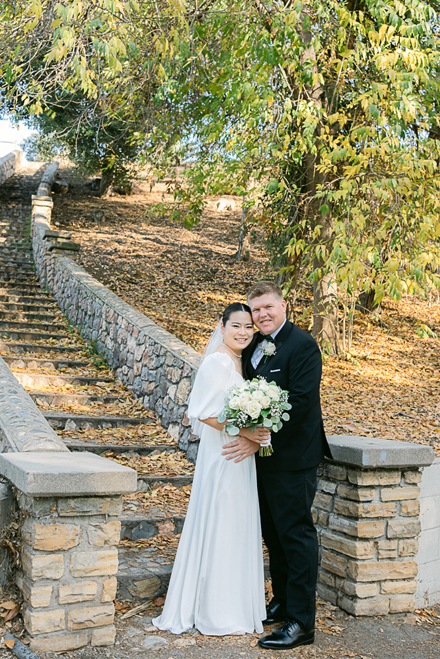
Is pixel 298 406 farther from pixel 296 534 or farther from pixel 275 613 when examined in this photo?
pixel 275 613

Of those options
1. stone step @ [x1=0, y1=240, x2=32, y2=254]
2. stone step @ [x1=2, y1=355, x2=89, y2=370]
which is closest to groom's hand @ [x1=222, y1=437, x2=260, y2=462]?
stone step @ [x1=2, y1=355, x2=89, y2=370]

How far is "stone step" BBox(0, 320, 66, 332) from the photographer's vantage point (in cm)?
993

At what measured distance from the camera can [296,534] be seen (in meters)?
3.67

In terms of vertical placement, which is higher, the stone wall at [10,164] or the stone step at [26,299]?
the stone wall at [10,164]

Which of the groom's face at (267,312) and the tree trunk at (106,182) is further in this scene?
the tree trunk at (106,182)

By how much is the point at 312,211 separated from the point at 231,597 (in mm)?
8003

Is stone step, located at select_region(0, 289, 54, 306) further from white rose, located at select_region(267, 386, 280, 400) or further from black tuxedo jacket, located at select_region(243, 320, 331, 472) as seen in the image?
white rose, located at select_region(267, 386, 280, 400)

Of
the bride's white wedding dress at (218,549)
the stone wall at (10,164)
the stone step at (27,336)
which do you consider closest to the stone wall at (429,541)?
the bride's white wedding dress at (218,549)

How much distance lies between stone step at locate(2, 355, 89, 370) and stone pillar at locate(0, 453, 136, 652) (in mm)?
5103

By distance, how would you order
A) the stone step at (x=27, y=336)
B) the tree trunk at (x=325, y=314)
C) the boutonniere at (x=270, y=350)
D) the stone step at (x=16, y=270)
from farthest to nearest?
the stone step at (x=16, y=270) < the tree trunk at (x=325, y=314) < the stone step at (x=27, y=336) < the boutonniere at (x=270, y=350)

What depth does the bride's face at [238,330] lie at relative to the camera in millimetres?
3852

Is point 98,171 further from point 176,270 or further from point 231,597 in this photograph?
point 231,597

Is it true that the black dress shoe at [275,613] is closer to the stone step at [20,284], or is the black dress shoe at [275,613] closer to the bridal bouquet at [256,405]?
the bridal bouquet at [256,405]

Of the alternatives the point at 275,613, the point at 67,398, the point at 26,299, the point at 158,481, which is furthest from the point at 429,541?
the point at 26,299
